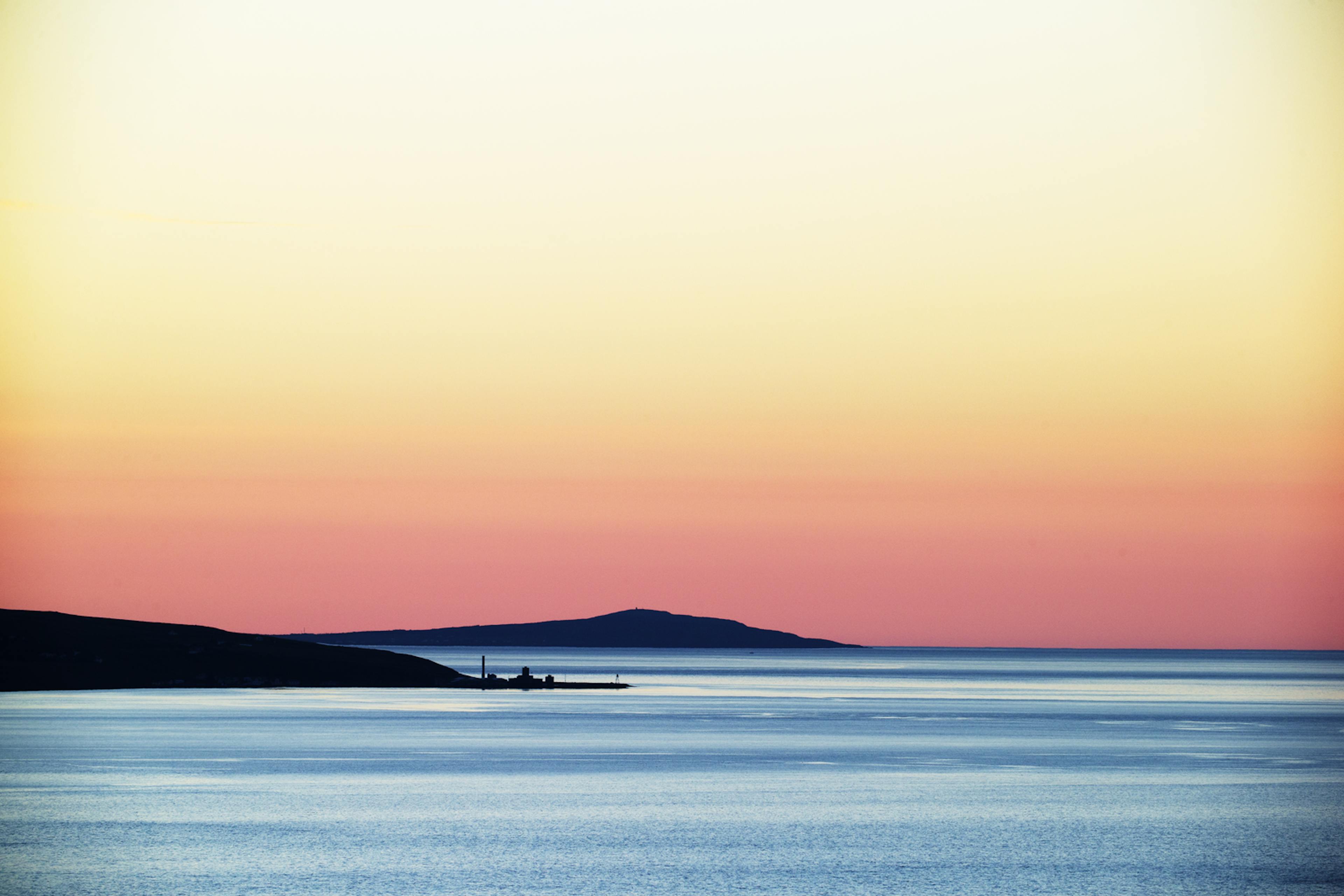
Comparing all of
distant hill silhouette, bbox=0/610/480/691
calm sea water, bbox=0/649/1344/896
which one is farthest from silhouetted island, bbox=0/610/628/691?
calm sea water, bbox=0/649/1344/896

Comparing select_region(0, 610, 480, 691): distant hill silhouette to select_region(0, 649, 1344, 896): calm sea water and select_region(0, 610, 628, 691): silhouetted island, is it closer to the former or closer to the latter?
select_region(0, 610, 628, 691): silhouetted island

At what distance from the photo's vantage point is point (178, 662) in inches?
5881

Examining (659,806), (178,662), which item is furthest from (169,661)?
(659,806)

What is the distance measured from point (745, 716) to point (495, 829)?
6671cm

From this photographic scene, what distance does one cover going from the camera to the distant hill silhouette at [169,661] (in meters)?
142

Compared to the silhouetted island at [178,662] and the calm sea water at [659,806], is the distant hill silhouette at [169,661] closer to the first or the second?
the silhouetted island at [178,662]

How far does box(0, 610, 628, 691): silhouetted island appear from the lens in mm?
142125

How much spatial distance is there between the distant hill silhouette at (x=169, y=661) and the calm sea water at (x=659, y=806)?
40267mm

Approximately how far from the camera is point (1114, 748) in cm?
8388

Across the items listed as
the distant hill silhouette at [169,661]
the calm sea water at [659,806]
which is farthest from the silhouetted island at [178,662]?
the calm sea water at [659,806]

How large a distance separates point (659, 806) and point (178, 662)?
104914mm

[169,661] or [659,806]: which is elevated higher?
[169,661]

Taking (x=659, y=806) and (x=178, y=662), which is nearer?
(x=659, y=806)

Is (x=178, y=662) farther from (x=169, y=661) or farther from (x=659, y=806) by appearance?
(x=659, y=806)
